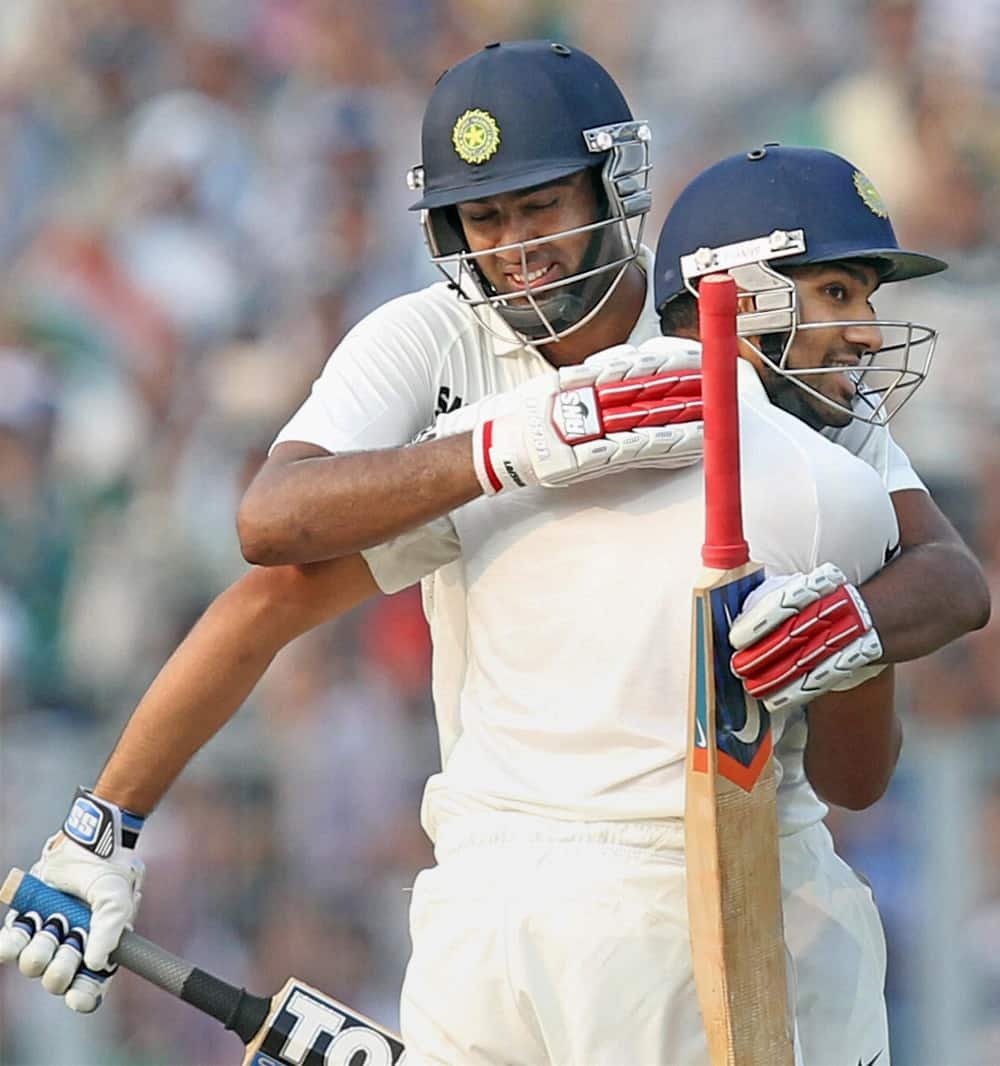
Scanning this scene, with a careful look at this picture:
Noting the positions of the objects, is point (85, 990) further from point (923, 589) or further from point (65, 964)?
point (923, 589)

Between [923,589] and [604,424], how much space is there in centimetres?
52

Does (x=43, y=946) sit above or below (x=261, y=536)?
below

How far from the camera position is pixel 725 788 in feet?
7.00

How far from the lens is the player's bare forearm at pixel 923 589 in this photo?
2354 millimetres

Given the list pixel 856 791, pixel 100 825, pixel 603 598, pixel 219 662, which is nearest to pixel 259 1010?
pixel 100 825

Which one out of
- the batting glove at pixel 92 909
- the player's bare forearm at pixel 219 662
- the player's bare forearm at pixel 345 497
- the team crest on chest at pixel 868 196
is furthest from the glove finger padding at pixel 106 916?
the team crest on chest at pixel 868 196

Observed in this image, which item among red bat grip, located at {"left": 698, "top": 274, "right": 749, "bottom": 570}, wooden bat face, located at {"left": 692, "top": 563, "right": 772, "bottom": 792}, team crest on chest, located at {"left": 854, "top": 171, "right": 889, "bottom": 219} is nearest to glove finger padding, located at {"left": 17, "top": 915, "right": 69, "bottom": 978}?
wooden bat face, located at {"left": 692, "top": 563, "right": 772, "bottom": 792}

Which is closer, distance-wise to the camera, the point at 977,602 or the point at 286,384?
the point at 977,602

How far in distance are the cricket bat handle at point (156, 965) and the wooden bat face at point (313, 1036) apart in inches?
1.1

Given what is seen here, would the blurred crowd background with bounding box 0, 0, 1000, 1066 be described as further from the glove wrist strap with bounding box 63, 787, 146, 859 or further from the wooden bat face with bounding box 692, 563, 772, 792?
the wooden bat face with bounding box 692, 563, 772, 792

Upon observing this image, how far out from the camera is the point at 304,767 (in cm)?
479

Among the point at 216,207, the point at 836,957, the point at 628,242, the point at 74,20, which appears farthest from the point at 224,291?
the point at 836,957

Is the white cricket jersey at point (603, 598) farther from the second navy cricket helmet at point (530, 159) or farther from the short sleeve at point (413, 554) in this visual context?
the second navy cricket helmet at point (530, 159)

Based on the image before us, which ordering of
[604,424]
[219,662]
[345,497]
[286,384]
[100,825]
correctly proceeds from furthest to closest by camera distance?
[286,384] < [100,825] < [219,662] < [345,497] < [604,424]
